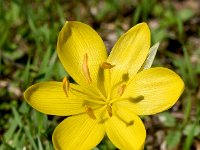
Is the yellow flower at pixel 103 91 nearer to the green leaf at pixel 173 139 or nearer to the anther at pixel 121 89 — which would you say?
the anther at pixel 121 89

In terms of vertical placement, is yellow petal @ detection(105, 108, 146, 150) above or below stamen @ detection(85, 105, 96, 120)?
below

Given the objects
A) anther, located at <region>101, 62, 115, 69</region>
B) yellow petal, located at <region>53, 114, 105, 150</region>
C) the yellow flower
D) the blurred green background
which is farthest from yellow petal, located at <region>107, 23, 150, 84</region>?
the blurred green background

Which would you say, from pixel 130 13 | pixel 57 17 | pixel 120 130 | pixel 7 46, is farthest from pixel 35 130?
pixel 130 13

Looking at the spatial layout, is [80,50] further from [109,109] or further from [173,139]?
[173,139]

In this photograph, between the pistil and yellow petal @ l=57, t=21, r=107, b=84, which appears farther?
yellow petal @ l=57, t=21, r=107, b=84

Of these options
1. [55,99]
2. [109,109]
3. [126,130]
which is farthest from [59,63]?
[126,130]

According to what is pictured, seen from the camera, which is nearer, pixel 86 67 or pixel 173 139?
pixel 86 67

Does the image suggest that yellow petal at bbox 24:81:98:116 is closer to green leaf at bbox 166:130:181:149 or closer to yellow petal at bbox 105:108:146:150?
yellow petal at bbox 105:108:146:150
